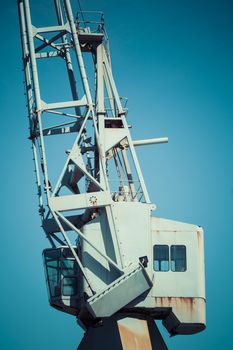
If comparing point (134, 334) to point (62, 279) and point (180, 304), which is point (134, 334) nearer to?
point (180, 304)

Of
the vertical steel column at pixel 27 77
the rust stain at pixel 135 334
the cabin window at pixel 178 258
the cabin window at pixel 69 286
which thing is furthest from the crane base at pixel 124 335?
the vertical steel column at pixel 27 77

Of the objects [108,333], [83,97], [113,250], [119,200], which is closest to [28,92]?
[83,97]

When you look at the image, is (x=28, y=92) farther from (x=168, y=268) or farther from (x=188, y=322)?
(x=188, y=322)

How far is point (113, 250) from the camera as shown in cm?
4000

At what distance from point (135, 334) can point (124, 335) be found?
82 cm

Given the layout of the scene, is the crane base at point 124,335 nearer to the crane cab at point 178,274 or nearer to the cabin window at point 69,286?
the crane cab at point 178,274

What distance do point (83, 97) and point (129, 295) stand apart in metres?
12.3

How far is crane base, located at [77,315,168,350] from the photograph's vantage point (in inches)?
1580

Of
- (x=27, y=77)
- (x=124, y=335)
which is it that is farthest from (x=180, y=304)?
(x=27, y=77)

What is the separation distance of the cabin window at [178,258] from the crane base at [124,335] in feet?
12.0

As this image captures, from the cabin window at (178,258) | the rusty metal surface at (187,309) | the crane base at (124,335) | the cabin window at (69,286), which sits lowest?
the crane base at (124,335)

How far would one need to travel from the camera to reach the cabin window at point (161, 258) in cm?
4084

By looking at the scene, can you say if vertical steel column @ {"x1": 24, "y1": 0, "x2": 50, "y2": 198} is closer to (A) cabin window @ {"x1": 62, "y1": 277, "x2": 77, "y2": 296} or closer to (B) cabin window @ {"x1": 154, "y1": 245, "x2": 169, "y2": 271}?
(A) cabin window @ {"x1": 62, "y1": 277, "x2": 77, "y2": 296}

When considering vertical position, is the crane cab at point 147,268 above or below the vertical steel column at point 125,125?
below
